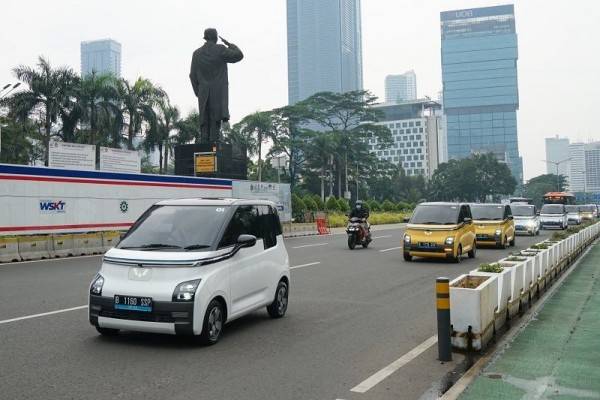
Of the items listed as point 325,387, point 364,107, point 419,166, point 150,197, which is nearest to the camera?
point 325,387

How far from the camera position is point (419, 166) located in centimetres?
19275

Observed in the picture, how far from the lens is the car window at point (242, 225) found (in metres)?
7.30

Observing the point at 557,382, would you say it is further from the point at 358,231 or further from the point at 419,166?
the point at 419,166

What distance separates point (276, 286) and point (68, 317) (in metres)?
3.03

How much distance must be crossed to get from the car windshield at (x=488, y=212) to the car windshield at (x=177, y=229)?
677 inches

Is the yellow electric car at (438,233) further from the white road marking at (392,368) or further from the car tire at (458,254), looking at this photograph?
the white road marking at (392,368)

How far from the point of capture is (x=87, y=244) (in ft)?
69.3

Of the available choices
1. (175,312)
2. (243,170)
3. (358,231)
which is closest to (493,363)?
(175,312)

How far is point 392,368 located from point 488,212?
18238 millimetres

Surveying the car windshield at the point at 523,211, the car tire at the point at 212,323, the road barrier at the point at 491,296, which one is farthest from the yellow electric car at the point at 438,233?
the car windshield at the point at 523,211

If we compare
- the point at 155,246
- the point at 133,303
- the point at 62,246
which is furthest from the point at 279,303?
the point at 62,246

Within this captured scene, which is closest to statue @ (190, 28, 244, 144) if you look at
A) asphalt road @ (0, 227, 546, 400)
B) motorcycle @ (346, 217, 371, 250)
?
motorcycle @ (346, 217, 371, 250)

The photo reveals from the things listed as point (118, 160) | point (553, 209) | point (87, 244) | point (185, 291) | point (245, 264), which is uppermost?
point (118, 160)

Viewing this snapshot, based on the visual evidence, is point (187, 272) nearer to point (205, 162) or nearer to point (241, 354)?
point (241, 354)
